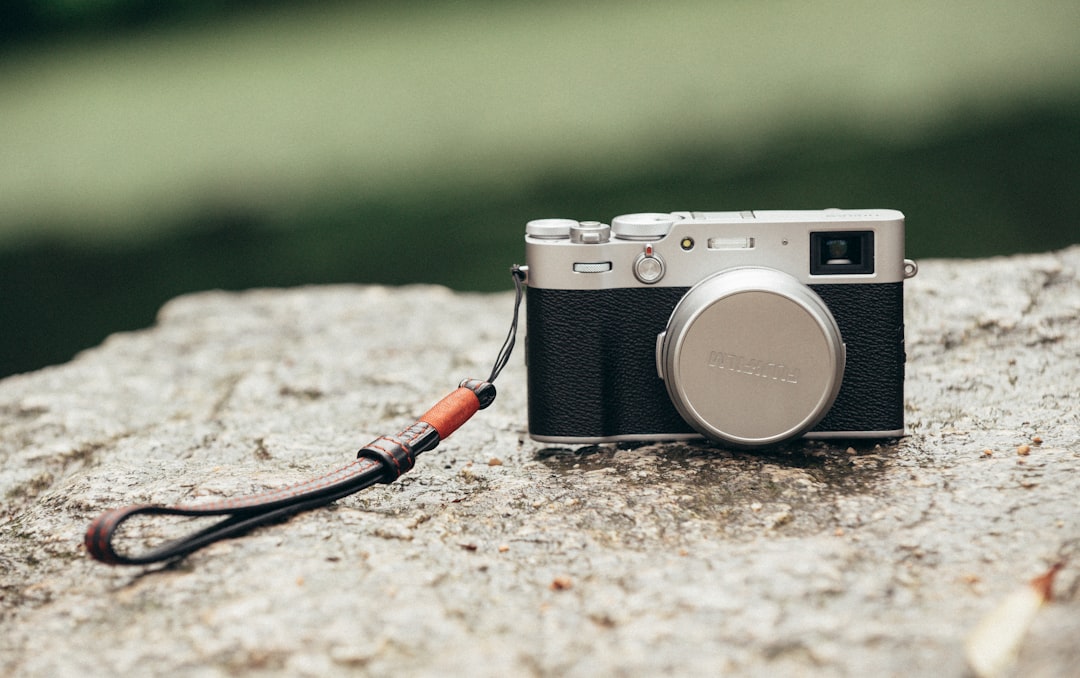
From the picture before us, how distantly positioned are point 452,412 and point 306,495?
0.64 feet

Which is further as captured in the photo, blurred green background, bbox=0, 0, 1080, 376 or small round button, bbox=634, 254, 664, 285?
blurred green background, bbox=0, 0, 1080, 376

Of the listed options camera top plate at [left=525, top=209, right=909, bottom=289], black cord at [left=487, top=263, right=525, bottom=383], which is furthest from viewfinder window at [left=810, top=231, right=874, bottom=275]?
black cord at [left=487, top=263, right=525, bottom=383]

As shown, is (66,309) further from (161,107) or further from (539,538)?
(539,538)

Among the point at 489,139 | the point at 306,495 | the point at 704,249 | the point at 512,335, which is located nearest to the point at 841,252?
the point at 704,249

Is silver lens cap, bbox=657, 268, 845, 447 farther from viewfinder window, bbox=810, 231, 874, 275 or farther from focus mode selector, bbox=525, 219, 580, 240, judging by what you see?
focus mode selector, bbox=525, 219, 580, 240

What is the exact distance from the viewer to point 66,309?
9.39 ft

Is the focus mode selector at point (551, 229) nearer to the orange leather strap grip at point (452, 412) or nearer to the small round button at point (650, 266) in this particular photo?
the small round button at point (650, 266)

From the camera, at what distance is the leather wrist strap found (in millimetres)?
869

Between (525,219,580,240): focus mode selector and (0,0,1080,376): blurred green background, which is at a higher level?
(0,0,1080,376): blurred green background

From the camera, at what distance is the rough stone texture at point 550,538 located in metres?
0.78

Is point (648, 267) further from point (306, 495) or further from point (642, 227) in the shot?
point (306, 495)

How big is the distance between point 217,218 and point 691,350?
2.26m

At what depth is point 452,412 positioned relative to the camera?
1.11 m

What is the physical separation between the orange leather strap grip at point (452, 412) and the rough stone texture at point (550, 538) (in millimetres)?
54
